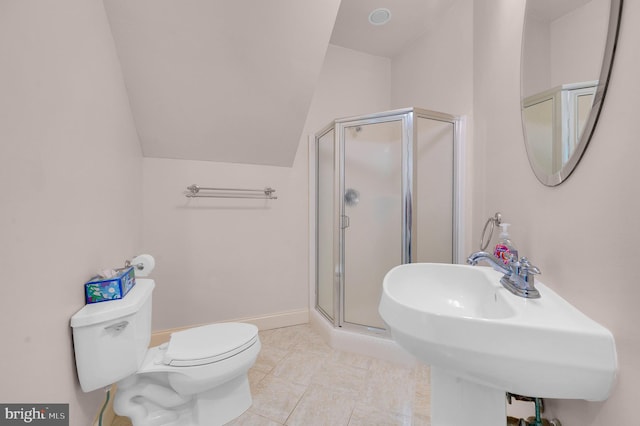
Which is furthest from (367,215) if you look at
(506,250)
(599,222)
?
(599,222)

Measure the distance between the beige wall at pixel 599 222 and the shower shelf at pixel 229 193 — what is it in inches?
68.4

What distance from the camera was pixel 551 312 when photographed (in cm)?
67

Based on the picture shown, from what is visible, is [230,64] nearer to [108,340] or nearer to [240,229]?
[240,229]

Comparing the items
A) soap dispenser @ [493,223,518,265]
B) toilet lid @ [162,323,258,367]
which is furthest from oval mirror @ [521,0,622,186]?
toilet lid @ [162,323,258,367]

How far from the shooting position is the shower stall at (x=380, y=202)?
1936 millimetres

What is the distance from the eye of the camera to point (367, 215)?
223 cm

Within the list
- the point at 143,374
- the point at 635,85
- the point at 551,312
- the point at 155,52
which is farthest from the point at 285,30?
the point at 143,374

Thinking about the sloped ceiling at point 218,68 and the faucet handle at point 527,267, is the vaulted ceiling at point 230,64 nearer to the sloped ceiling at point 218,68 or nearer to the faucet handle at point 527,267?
the sloped ceiling at point 218,68

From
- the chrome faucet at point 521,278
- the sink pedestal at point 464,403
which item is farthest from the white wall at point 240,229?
the chrome faucet at point 521,278

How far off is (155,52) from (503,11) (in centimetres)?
189

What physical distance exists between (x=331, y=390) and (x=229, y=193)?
161 centimetres

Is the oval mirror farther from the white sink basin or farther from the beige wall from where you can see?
the white sink basin

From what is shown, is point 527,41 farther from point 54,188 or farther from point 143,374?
point 143,374

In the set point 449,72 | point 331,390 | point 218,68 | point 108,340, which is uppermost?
point 449,72
